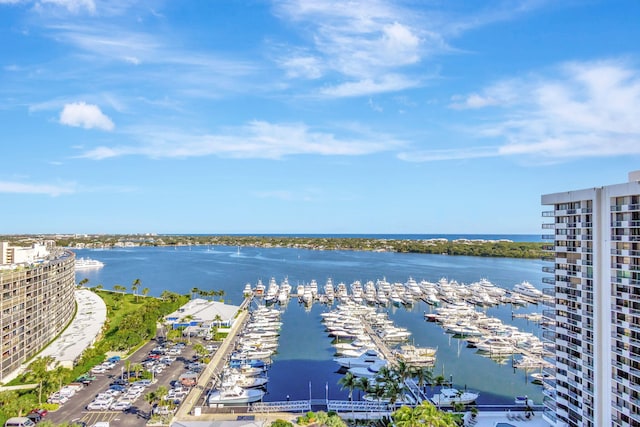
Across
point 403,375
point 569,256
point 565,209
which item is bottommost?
point 403,375

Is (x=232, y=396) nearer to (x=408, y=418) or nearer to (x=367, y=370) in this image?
(x=367, y=370)

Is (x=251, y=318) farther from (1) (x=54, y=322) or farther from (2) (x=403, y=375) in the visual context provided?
(2) (x=403, y=375)

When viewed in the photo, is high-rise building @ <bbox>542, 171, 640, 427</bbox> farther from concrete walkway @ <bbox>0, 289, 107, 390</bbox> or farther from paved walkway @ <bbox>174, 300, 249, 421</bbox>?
concrete walkway @ <bbox>0, 289, 107, 390</bbox>

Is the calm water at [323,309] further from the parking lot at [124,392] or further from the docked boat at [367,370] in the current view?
the parking lot at [124,392]

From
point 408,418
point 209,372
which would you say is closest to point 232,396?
point 209,372

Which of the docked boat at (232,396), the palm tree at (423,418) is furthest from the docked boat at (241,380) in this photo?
the palm tree at (423,418)

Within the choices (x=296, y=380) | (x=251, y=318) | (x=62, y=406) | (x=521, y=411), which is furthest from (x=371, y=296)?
(x=62, y=406)
